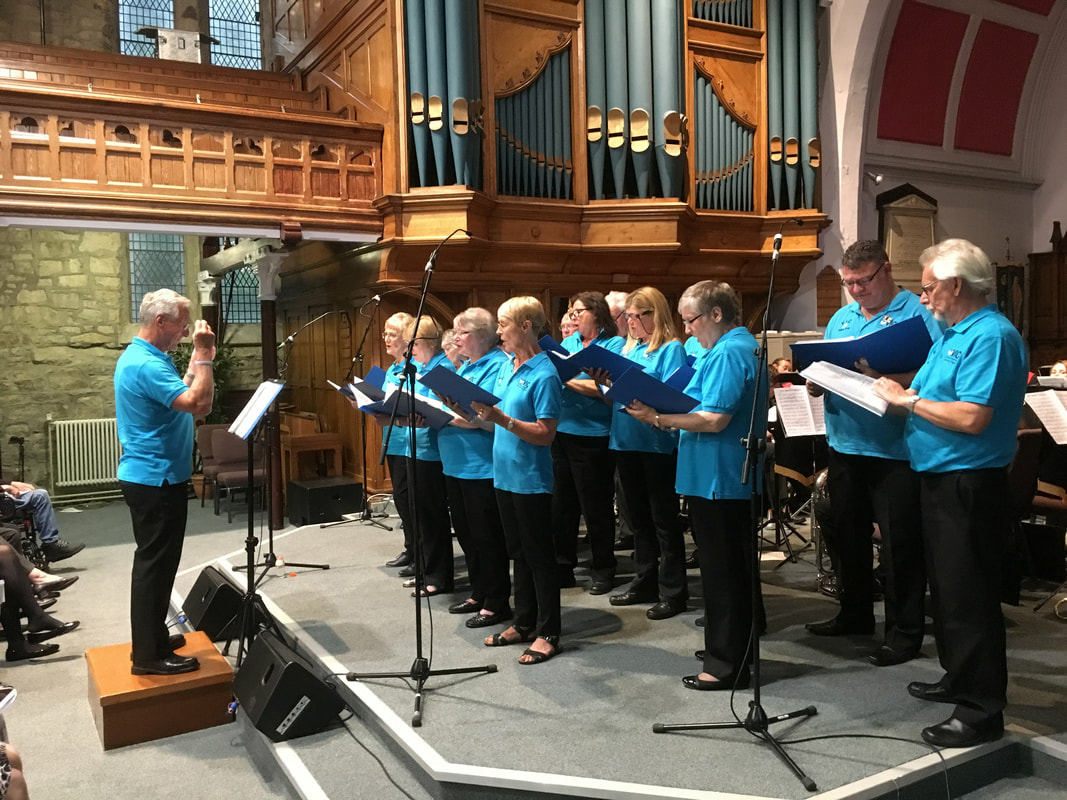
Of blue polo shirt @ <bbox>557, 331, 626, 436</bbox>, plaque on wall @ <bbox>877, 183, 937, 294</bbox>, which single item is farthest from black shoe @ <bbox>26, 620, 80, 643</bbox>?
plaque on wall @ <bbox>877, 183, 937, 294</bbox>

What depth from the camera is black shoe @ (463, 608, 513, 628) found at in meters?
3.96

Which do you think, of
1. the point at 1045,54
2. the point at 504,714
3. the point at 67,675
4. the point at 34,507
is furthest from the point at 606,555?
the point at 1045,54

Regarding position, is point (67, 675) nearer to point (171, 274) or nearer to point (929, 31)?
point (171, 274)

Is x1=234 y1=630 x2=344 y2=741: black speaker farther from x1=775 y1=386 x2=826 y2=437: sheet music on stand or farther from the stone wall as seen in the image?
the stone wall

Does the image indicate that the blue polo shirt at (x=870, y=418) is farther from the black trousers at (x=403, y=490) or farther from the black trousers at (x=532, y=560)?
the black trousers at (x=403, y=490)

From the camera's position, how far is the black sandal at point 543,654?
3.46m

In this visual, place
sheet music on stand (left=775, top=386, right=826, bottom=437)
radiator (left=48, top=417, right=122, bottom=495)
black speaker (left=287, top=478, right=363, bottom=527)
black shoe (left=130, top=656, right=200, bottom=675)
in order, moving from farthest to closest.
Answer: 1. radiator (left=48, top=417, right=122, bottom=495)
2. black speaker (left=287, top=478, right=363, bottom=527)
3. sheet music on stand (left=775, top=386, right=826, bottom=437)
4. black shoe (left=130, top=656, right=200, bottom=675)

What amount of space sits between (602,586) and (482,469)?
1.05m

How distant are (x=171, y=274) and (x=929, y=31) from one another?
8.41 metres

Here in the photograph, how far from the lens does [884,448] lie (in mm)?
3230

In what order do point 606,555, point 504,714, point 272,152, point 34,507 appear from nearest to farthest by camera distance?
point 504,714, point 606,555, point 34,507, point 272,152

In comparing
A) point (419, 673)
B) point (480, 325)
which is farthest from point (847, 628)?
point (480, 325)

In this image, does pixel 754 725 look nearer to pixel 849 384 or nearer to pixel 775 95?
pixel 849 384

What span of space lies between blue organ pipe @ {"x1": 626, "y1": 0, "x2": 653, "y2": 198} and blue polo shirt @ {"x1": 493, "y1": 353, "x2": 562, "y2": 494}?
4305mm
